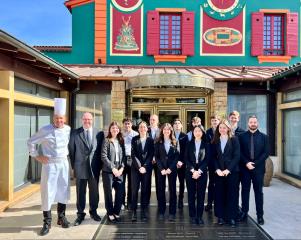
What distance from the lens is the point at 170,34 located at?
11.7m

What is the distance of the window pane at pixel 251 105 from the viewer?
396 inches

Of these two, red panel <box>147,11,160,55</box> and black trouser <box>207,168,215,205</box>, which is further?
red panel <box>147,11,160,55</box>

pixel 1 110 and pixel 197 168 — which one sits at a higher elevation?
pixel 1 110

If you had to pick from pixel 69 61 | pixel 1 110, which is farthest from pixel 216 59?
pixel 1 110

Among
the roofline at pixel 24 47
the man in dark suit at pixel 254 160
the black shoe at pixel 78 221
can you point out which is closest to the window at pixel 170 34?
the roofline at pixel 24 47

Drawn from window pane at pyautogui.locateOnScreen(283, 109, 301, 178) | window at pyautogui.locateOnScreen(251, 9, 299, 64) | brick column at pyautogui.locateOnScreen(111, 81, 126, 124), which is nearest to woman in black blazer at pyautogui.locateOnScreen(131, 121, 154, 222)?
brick column at pyautogui.locateOnScreen(111, 81, 126, 124)

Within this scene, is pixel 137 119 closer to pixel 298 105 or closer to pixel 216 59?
pixel 216 59

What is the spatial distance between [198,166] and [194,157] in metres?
0.16

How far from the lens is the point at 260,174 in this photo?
5.02 meters

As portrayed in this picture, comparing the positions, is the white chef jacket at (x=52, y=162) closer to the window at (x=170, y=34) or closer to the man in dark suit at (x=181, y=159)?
the man in dark suit at (x=181, y=159)

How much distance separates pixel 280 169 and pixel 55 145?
289 inches

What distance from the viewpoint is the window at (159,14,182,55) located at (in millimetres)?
11641

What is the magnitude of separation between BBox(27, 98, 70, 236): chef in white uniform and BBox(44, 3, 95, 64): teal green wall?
287 inches

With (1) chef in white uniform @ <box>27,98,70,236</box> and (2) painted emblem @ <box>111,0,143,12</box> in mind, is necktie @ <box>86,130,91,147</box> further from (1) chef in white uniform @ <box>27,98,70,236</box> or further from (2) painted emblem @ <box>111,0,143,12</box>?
(2) painted emblem @ <box>111,0,143,12</box>
